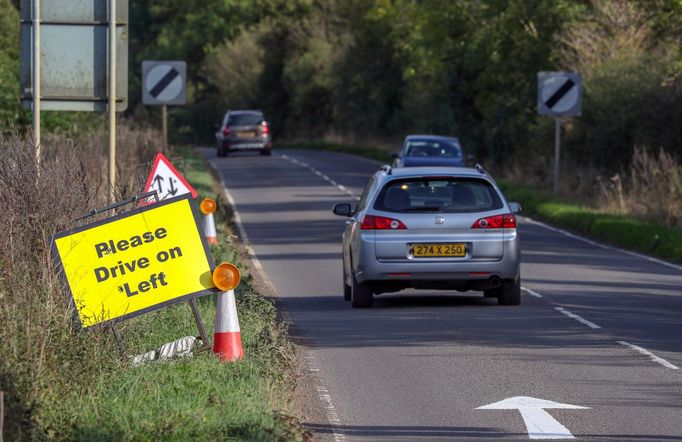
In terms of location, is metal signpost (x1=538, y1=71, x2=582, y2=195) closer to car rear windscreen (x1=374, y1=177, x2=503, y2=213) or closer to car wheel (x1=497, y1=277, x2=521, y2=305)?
car rear windscreen (x1=374, y1=177, x2=503, y2=213)

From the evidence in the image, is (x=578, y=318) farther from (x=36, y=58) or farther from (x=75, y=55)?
(x=36, y=58)

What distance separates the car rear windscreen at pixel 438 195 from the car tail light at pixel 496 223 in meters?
0.14

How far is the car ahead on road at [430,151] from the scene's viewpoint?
3288 centimetres

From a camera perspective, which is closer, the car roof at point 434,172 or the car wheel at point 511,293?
the car wheel at point 511,293

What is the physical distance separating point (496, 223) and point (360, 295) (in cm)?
166

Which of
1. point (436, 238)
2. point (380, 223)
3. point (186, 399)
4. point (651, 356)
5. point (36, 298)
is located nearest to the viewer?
point (186, 399)

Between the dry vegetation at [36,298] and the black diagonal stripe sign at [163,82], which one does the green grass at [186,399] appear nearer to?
the dry vegetation at [36,298]

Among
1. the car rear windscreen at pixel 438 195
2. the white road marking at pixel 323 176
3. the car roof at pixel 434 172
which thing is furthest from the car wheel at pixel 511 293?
the white road marking at pixel 323 176

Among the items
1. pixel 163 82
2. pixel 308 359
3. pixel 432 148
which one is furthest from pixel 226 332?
pixel 432 148

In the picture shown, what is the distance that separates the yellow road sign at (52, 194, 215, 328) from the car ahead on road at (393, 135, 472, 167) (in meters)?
22.7

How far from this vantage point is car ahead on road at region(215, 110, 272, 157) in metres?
56.7

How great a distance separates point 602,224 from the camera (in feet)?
87.0

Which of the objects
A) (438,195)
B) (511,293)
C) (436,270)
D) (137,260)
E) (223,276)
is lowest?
(511,293)

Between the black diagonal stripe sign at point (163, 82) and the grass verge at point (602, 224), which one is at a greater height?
the black diagonal stripe sign at point (163, 82)
